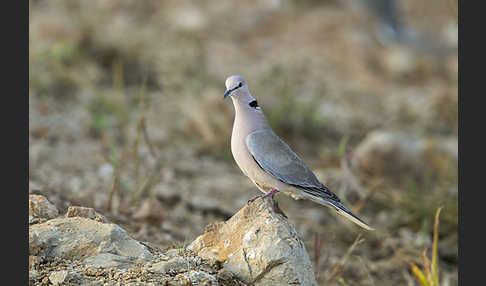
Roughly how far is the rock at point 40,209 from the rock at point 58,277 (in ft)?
1.68

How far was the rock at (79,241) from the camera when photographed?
2.74m

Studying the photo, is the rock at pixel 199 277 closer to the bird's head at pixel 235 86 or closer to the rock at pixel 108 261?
the rock at pixel 108 261

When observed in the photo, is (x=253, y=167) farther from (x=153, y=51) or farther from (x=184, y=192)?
(x=153, y=51)

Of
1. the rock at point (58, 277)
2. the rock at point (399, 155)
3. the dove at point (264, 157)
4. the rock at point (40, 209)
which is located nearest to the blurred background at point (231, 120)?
the rock at point (399, 155)

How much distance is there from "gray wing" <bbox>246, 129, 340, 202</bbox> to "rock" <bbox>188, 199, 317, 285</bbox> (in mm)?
190

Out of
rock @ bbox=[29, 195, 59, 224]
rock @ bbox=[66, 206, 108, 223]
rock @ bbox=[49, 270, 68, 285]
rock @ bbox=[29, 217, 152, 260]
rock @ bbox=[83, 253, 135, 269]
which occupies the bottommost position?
rock @ bbox=[49, 270, 68, 285]

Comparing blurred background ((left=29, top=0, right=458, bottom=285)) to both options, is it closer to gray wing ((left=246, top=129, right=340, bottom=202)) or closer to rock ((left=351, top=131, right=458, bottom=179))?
rock ((left=351, top=131, right=458, bottom=179))

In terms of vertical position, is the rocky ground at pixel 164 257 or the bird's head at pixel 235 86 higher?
the bird's head at pixel 235 86

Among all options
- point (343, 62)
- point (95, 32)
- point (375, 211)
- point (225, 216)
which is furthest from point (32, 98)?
point (343, 62)

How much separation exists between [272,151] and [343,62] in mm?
6830

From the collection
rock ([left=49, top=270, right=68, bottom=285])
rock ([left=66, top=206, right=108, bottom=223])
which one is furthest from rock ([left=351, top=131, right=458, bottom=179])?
rock ([left=49, top=270, right=68, bottom=285])

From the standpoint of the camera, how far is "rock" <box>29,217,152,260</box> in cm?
274

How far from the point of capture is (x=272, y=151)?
3.03 m

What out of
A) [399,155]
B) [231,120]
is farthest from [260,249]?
[399,155]
